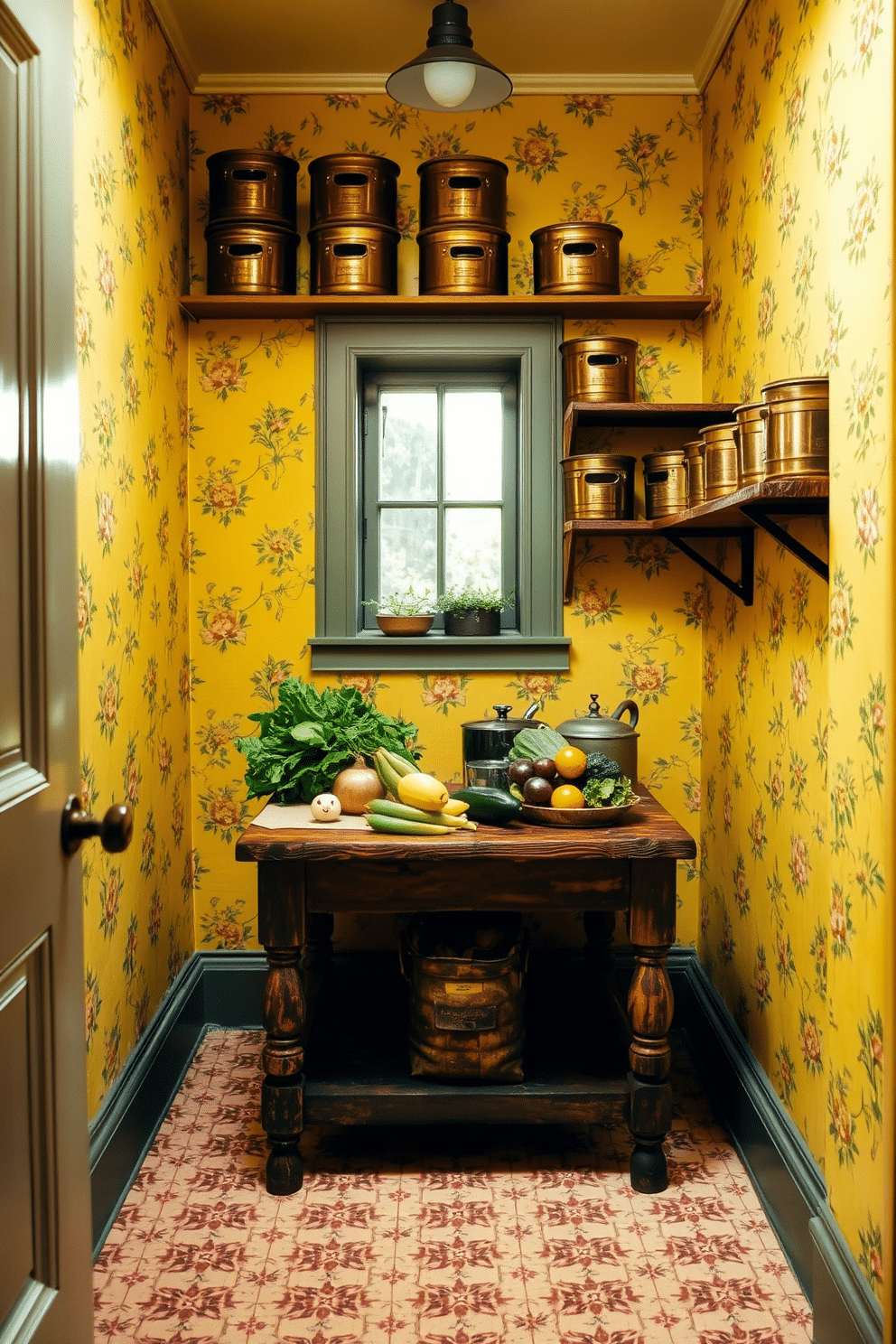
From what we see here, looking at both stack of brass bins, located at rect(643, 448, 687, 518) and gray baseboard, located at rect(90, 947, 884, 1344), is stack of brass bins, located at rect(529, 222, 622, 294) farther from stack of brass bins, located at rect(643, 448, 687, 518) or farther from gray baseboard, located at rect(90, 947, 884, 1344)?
gray baseboard, located at rect(90, 947, 884, 1344)

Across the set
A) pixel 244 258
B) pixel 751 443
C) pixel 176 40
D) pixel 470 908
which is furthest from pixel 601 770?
pixel 176 40

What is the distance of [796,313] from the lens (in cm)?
219

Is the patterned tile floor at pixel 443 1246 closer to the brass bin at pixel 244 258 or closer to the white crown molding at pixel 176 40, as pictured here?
the brass bin at pixel 244 258

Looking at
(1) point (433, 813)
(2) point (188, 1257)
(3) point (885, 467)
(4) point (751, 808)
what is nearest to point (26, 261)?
(3) point (885, 467)

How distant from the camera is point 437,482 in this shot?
3.26 m

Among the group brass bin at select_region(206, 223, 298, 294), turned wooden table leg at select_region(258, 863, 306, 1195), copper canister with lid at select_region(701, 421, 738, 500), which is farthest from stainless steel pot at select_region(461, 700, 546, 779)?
brass bin at select_region(206, 223, 298, 294)

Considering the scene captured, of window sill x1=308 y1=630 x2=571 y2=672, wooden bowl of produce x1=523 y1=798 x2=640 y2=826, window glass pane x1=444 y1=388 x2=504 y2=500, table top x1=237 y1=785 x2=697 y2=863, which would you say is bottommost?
table top x1=237 y1=785 x2=697 y2=863

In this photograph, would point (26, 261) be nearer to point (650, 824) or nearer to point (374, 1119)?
point (650, 824)

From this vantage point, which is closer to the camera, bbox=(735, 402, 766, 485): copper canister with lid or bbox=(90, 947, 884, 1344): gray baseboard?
bbox=(90, 947, 884, 1344): gray baseboard

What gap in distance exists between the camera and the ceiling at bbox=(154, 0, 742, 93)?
274cm

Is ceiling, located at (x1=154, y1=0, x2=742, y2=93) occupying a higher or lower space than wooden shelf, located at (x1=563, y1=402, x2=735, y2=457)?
higher

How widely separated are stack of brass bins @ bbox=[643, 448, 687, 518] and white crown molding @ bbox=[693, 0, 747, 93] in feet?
3.64

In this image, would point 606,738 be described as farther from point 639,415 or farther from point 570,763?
point 639,415

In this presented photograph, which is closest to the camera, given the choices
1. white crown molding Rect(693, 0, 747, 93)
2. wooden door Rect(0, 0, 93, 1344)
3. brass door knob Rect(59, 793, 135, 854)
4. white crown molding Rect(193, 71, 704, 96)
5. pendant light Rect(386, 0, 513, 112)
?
wooden door Rect(0, 0, 93, 1344)
